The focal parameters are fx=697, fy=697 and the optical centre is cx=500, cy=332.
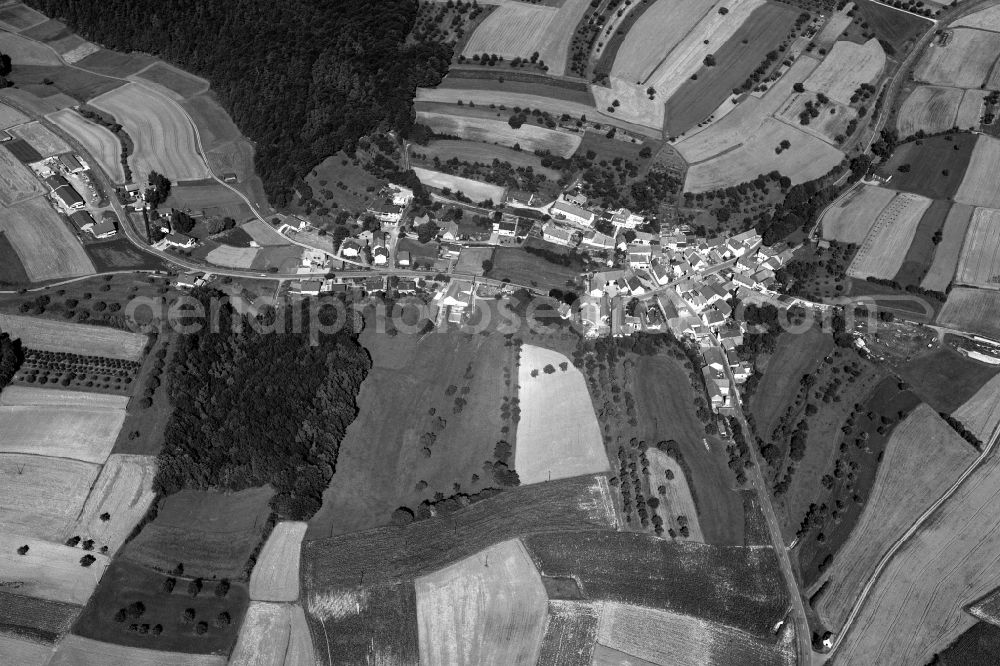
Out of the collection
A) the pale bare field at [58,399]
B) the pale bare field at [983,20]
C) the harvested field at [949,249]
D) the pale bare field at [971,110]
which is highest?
the pale bare field at [983,20]

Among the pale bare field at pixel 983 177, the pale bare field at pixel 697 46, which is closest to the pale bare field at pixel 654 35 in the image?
the pale bare field at pixel 697 46

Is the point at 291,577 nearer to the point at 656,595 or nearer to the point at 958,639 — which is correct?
the point at 656,595

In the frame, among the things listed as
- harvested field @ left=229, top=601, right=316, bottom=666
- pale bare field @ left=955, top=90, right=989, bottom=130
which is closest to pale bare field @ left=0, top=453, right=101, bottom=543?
harvested field @ left=229, top=601, right=316, bottom=666

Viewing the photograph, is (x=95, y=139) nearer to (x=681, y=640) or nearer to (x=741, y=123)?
(x=741, y=123)

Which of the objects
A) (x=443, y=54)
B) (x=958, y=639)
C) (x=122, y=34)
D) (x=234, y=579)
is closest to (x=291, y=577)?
(x=234, y=579)

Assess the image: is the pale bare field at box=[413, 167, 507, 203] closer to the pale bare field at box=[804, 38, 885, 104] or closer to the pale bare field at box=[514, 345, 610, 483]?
the pale bare field at box=[514, 345, 610, 483]

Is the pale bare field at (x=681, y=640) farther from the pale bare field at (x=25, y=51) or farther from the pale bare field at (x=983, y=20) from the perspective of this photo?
the pale bare field at (x=25, y=51)
